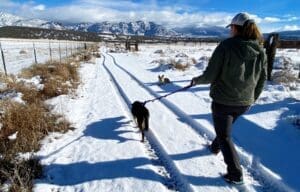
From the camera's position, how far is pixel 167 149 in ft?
20.1

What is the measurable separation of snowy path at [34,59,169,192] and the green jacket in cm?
157

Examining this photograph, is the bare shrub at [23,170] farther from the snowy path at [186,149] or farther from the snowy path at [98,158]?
the snowy path at [186,149]

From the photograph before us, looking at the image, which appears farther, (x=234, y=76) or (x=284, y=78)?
(x=284, y=78)

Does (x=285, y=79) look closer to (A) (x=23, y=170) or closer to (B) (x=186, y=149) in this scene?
(B) (x=186, y=149)

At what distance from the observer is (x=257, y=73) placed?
454 cm

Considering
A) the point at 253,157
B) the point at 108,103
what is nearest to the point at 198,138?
the point at 253,157

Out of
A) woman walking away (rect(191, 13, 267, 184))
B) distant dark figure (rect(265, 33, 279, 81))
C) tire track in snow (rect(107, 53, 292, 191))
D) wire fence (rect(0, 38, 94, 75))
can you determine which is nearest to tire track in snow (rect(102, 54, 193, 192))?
woman walking away (rect(191, 13, 267, 184))

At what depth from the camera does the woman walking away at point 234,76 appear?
4.23 metres

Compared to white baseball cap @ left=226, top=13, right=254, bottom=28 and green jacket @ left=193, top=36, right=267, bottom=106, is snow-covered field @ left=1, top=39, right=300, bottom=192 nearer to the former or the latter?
green jacket @ left=193, top=36, right=267, bottom=106

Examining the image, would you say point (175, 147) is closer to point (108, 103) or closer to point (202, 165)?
point (202, 165)

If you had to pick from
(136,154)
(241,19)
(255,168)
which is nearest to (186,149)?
(136,154)

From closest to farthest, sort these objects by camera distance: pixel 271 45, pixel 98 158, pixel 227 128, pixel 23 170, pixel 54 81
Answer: pixel 227 128, pixel 23 170, pixel 98 158, pixel 54 81, pixel 271 45

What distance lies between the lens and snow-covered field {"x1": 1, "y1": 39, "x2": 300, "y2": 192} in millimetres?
4879

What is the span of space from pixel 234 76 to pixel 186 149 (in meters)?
2.18
